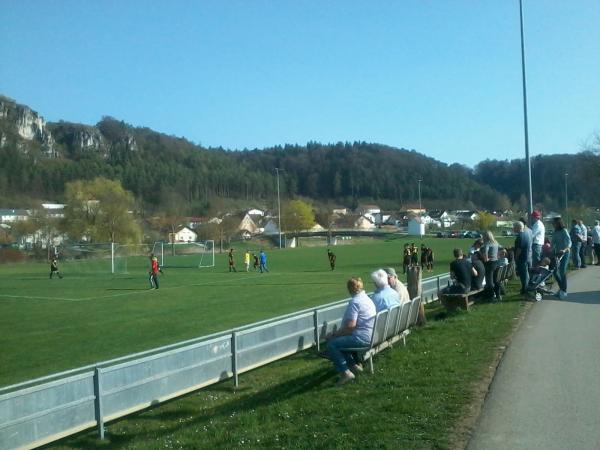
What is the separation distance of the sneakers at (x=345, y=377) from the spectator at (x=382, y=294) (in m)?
1.68

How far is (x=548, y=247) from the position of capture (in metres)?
15.7

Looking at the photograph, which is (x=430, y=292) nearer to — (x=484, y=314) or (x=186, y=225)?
(x=484, y=314)

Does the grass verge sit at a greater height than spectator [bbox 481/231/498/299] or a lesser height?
lesser

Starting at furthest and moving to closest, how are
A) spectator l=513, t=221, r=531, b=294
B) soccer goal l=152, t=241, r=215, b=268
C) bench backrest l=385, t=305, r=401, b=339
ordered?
1. soccer goal l=152, t=241, r=215, b=268
2. spectator l=513, t=221, r=531, b=294
3. bench backrest l=385, t=305, r=401, b=339

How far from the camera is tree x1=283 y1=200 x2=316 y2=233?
429ft


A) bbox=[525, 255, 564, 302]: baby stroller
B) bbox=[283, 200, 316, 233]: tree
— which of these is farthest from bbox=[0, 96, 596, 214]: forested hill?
bbox=[525, 255, 564, 302]: baby stroller

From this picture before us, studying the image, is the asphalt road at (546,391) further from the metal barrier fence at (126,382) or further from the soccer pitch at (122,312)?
the soccer pitch at (122,312)

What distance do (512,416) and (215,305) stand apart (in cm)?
1890

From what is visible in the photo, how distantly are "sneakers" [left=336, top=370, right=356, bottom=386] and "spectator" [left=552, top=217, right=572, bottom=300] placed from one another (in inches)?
318

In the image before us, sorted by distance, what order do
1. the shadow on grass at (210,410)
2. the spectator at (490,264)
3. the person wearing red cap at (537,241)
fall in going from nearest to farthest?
the shadow on grass at (210,410), the spectator at (490,264), the person wearing red cap at (537,241)

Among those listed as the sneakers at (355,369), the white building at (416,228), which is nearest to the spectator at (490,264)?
the sneakers at (355,369)

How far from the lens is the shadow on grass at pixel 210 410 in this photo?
7305mm

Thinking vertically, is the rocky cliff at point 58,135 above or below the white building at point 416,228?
above

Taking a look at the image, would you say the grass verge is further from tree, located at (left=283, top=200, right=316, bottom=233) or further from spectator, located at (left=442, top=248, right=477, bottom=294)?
tree, located at (left=283, top=200, right=316, bottom=233)
